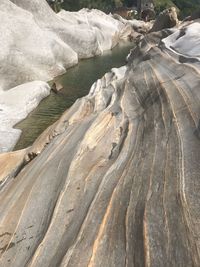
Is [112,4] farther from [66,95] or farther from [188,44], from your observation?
[188,44]

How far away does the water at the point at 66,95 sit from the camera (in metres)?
23.6

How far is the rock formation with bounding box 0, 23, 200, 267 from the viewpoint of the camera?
7.59 m

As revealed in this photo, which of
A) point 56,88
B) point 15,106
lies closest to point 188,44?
point 15,106

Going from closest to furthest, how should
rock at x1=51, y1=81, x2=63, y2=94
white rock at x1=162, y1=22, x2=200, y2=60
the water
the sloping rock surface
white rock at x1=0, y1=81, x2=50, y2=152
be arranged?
white rock at x1=162, y1=22, x2=200, y2=60, white rock at x1=0, y1=81, x2=50, y2=152, the water, rock at x1=51, y1=81, x2=63, y2=94, the sloping rock surface

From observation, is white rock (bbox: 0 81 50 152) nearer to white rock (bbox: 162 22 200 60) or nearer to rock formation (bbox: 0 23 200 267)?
rock formation (bbox: 0 23 200 267)

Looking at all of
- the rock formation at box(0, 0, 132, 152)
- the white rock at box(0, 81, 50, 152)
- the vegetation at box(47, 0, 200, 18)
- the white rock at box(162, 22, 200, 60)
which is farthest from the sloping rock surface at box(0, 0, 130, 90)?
the vegetation at box(47, 0, 200, 18)

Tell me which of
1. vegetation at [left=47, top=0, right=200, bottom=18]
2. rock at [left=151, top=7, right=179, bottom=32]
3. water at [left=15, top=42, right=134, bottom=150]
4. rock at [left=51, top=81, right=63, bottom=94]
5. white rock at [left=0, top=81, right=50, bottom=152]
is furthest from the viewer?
vegetation at [left=47, top=0, right=200, bottom=18]

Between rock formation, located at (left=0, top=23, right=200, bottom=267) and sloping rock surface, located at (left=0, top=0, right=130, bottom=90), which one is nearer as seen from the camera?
rock formation, located at (left=0, top=23, right=200, bottom=267)

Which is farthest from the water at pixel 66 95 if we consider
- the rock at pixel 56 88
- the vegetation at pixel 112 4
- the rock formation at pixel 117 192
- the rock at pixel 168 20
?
the vegetation at pixel 112 4

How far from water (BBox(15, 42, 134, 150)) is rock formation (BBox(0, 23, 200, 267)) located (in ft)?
26.9

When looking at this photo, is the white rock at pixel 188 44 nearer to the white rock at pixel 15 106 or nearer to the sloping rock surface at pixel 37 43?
the white rock at pixel 15 106

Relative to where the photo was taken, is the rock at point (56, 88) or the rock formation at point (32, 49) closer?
the rock formation at point (32, 49)

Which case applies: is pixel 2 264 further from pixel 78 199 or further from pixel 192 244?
pixel 192 244

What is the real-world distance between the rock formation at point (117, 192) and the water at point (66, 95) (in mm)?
8205
